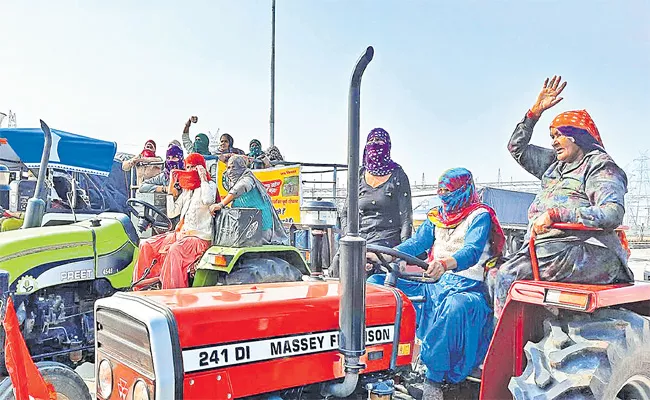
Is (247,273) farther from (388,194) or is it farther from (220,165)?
(220,165)

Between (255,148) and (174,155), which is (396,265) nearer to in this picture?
(174,155)

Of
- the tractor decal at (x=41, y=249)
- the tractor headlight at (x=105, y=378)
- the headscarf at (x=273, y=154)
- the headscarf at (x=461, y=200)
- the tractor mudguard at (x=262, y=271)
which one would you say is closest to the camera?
the tractor headlight at (x=105, y=378)

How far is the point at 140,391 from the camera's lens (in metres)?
2.20

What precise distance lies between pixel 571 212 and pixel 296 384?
1.39m

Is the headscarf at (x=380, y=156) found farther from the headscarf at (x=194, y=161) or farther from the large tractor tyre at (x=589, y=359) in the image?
the large tractor tyre at (x=589, y=359)

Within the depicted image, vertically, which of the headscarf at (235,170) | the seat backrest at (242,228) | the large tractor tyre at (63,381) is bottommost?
the large tractor tyre at (63,381)

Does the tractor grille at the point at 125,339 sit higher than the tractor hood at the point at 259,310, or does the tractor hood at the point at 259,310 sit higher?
the tractor hood at the point at 259,310

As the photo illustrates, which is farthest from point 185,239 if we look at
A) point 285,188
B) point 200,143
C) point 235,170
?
point 285,188

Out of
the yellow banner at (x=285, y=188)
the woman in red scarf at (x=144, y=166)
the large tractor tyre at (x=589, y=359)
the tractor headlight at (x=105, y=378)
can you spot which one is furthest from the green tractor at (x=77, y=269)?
the yellow banner at (x=285, y=188)

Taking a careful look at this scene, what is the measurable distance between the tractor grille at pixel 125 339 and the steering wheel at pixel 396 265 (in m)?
1.16

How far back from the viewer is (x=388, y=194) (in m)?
4.23

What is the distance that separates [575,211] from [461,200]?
2.65 feet

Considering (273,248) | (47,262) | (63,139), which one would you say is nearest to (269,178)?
(63,139)

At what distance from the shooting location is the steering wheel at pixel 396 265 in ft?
9.34
